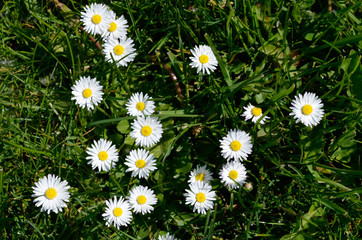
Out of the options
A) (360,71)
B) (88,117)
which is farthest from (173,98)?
(360,71)

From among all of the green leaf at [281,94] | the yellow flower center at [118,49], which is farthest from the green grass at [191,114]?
the yellow flower center at [118,49]

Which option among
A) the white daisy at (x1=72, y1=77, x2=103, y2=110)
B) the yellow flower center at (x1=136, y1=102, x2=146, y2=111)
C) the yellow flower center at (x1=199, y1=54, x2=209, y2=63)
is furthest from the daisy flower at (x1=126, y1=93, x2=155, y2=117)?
the yellow flower center at (x1=199, y1=54, x2=209, y2=63)

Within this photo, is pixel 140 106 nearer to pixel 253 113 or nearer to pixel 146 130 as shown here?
pixel 146 130

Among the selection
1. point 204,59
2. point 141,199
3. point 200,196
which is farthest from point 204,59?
point 141,199

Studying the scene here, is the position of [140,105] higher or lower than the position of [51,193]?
higher

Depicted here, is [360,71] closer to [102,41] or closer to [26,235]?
[102,41]

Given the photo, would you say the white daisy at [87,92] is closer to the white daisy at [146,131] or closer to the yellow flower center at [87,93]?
Answer: the yellow flower center at [87,93]

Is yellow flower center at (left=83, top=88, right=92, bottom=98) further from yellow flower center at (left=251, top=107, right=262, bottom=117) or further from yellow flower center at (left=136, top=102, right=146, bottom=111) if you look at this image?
yellow flower center at (left=251, top=107, right=262, bottom=117)
